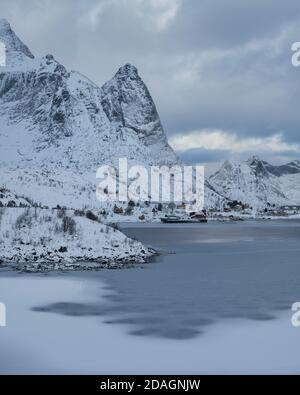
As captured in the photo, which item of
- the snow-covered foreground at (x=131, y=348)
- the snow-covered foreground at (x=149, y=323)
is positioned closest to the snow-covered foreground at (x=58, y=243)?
the snow-covered foreground at (x=149, y=323)

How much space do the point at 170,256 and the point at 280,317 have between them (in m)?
21.1

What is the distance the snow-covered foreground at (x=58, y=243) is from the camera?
96.6ft

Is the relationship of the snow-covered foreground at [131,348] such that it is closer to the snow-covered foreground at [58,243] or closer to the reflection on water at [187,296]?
the reflection on water at [187,296]

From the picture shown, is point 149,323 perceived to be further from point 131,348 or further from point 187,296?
point 187,296

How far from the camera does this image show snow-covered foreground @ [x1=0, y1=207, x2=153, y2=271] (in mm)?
29438

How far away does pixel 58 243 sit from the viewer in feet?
107

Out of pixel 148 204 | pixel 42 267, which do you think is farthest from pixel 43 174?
pixel 42 267

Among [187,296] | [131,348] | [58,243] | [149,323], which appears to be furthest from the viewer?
[58,243]

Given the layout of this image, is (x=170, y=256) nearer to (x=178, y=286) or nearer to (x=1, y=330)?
(x=178, y=286)

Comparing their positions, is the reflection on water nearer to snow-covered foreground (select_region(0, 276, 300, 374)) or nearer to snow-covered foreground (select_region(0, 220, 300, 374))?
snow-covered foreground (select_region(0, 220, 300, 374))

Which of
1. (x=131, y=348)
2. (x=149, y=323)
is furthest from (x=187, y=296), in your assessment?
(x=131, y=348)

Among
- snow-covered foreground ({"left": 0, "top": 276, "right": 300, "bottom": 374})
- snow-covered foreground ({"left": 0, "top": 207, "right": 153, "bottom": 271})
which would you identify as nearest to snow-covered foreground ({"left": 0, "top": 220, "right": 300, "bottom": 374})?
snow-covered foreground ({"left": 0, "top": 276, "right": 300, "bottom": 374})

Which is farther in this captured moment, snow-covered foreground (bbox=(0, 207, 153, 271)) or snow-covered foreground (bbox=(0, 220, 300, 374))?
snow-covered foreground (bbox=(0, 207, 153, 271))

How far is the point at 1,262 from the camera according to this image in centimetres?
2862
